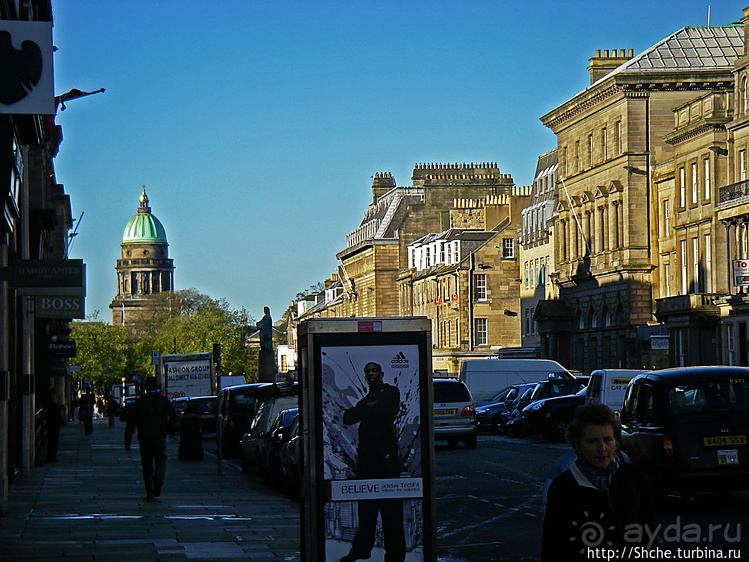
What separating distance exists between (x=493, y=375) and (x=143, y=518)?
31.5 m

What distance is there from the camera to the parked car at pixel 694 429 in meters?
15.8

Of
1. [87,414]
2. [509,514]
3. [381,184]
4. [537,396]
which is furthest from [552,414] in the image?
[381,184]

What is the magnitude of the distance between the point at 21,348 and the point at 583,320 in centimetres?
5886

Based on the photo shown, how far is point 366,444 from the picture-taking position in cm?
1137

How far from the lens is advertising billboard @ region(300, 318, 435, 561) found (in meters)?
→ 11.3

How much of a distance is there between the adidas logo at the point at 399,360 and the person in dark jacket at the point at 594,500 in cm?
460

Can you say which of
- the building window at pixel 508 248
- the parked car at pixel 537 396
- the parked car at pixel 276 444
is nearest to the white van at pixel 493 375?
the parked car at pixel 537 396

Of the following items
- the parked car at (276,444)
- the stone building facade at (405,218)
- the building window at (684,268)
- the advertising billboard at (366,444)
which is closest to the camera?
the advertising billboard at (366,444)

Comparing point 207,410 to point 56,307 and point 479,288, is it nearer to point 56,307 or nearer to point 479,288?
point 56,307

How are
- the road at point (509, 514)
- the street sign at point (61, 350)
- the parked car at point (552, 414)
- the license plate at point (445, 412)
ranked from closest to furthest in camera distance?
the road at point (509, 514)
the license plate at point (445, 412)
the parked car at point (552, 414)
the street sign at point (61, 350)

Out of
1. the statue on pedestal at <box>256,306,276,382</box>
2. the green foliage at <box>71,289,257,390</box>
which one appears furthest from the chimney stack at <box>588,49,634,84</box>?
the green foliage at <box>71,289,257,390</box>

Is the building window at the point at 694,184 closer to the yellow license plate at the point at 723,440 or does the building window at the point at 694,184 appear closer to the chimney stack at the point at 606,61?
the chimney stack at the point at 606,61

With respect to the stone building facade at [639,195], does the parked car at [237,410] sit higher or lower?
lower

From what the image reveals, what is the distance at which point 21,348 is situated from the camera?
2545 cm
